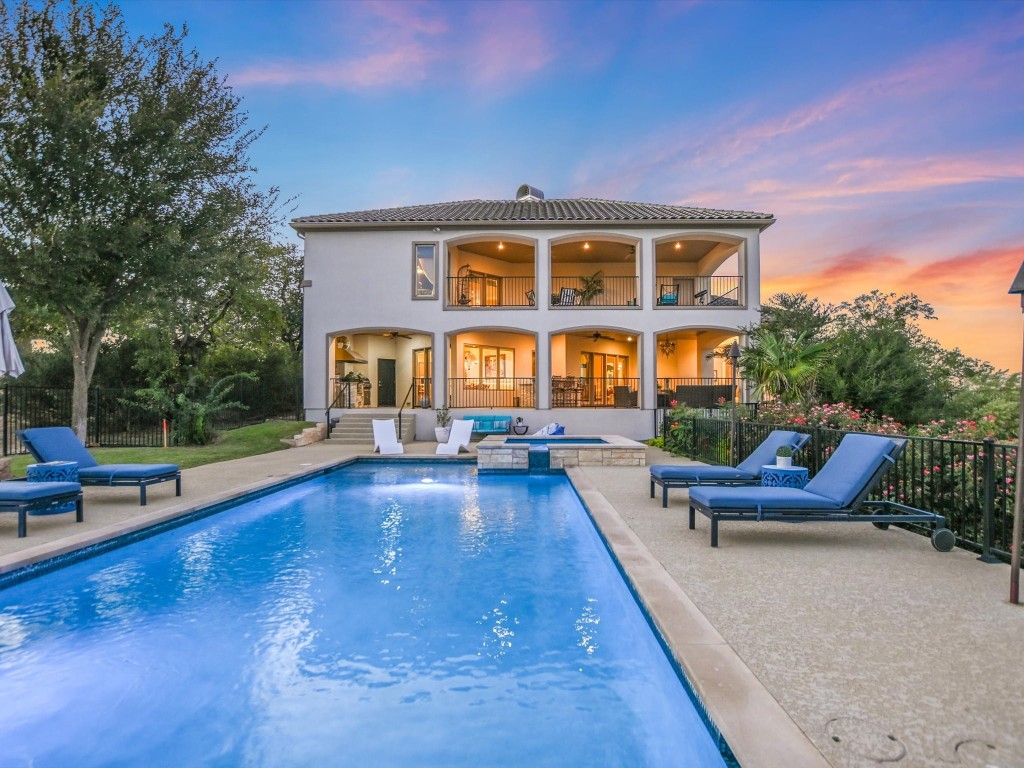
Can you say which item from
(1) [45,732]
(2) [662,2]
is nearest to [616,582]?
(1) [45,732]

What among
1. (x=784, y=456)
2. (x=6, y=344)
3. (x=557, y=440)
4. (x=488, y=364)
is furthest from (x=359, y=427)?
(x=784, y=456)

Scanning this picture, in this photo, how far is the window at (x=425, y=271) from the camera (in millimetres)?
18969

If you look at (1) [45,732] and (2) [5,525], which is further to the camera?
(2) [5,525]

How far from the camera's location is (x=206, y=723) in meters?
2.96

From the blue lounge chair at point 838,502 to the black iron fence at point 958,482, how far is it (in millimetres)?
278

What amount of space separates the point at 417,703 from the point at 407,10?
15.3 m

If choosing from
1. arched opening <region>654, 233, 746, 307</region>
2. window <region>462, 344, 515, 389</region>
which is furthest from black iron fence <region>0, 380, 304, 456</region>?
arched opening <region>654, 233, 746, 307</region>

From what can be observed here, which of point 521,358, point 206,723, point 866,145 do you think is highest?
point 866,145

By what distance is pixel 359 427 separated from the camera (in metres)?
17.5

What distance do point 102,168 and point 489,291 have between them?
1374 centimetres

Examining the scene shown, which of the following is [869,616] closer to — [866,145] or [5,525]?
[5,525]

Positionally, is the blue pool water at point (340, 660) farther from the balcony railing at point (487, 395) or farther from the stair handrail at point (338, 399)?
the balcony railing at point (487, 395)

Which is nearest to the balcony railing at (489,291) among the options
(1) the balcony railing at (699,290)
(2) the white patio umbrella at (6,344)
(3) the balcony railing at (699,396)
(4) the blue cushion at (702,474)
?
(1) the balcony railing at (699,290)

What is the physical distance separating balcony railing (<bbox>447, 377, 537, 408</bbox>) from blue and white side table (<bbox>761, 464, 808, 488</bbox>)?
1247 centimetres
